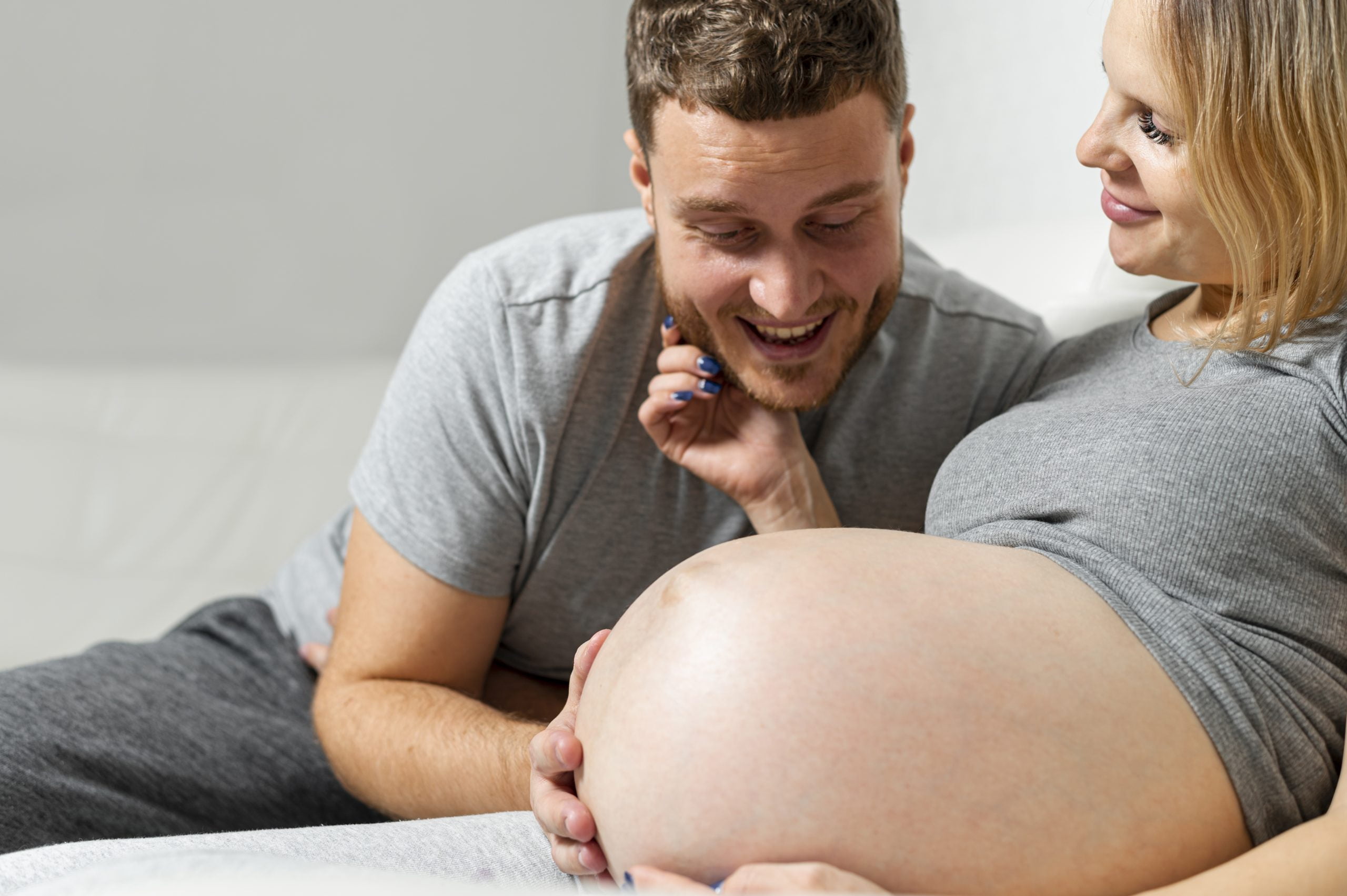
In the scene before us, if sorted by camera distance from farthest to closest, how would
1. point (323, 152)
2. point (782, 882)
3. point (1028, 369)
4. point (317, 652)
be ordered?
point (323, 152) < point (317, 652) < point (1028, 369) < point (782, 882)

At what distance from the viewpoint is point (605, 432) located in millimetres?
1344

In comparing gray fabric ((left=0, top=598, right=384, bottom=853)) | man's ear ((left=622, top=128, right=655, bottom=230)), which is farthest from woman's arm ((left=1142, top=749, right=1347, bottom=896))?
gray fabric ((left=0, top=598, right=384, bottom=853))

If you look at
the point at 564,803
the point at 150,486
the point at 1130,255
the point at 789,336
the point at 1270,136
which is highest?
the point at 1270,136

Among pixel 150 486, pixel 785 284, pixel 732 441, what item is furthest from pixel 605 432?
pixel 150 486

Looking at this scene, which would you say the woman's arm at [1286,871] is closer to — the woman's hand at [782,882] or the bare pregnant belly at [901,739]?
the bare pregnant belly at [901,739]

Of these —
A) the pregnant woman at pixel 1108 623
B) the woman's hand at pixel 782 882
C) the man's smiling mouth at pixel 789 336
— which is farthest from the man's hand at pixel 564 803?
the man's smiling mouth at pixel 789 336

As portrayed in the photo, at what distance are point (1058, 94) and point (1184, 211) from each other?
943 mm

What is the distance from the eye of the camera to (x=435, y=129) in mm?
2850

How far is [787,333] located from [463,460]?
385 millimetres

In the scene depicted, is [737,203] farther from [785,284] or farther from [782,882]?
[782,882]

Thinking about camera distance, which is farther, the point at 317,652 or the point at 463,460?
the point at 317,652

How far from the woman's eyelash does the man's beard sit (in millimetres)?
314

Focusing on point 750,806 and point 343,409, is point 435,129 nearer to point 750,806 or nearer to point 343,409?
point 343,409

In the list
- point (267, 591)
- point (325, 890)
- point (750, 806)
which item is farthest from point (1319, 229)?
point (267, 591)
